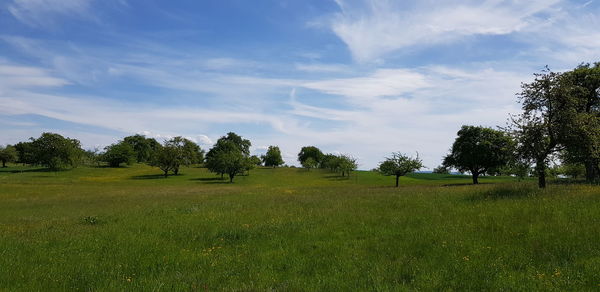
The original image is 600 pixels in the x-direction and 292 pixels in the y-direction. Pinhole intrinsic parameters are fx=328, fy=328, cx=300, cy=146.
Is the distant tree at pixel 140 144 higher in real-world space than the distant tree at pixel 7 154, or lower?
higher

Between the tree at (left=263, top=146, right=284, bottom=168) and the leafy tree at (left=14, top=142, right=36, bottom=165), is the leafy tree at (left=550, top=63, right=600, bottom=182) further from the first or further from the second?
the leafy tree at (left=14, top=142, right=36, bottom=165)

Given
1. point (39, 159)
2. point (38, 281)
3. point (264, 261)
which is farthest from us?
point (39, 159)

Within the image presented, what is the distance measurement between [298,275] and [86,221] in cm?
1393

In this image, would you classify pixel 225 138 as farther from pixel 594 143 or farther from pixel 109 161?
pixel 594 143

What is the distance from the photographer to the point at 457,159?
199 feet

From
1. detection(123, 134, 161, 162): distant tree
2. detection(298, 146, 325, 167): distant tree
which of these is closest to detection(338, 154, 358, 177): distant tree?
detection(298, 146, 325, 167): distant tree

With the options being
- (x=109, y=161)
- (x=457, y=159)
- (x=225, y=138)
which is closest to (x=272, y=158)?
(x=225, y=138)

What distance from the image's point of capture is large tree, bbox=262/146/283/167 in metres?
142

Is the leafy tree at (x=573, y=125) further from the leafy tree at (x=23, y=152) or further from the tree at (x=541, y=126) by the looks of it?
the leafy tree at (x=23, y=152)

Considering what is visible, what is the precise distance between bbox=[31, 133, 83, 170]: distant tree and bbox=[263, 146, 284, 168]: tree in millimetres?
69090

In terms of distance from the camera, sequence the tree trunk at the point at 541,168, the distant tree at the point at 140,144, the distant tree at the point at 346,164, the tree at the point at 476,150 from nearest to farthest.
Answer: the tree trunk at the point at 541,168
the tree at the point at 476,150
the distant tree at the point at 346,164
the distant tree at the point at 140,144

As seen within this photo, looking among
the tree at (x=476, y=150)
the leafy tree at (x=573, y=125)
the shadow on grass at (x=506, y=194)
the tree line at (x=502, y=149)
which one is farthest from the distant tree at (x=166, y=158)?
the leafy tree at (x=573, y=125)

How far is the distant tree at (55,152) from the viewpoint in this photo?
92250 millimetres

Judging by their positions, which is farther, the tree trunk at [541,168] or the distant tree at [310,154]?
the distant tree at [310,154]
